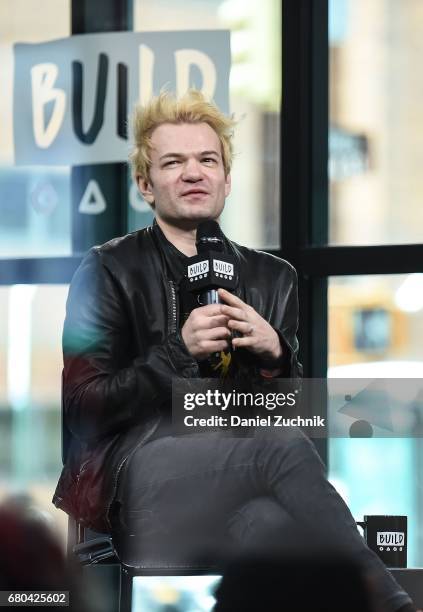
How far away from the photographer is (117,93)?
2584 millimetres

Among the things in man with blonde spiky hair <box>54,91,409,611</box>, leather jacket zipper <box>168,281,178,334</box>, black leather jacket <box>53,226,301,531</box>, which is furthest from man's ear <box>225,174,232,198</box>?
leather jacket zipper <box>168,281,178,334</box>

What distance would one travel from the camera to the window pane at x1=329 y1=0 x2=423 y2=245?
260 cm

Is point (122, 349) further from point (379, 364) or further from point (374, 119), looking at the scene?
point (374, 119)

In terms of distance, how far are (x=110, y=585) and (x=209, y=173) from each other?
Answer: 2.60 ft

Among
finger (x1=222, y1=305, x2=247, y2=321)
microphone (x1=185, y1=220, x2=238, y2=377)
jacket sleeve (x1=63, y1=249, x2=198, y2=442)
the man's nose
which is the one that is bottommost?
jacket sleeve (x1=63, y1=249, x2=198, y2=442)

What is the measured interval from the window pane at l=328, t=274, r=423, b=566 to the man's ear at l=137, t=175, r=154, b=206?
504mm

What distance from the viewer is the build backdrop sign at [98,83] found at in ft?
8.43

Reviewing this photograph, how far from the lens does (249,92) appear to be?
2600mm

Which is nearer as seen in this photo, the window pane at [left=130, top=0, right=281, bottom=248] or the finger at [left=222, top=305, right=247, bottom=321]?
the finger at [left=222, top=305, right=247, bottom=321]

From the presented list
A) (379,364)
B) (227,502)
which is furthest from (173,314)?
(379,364)

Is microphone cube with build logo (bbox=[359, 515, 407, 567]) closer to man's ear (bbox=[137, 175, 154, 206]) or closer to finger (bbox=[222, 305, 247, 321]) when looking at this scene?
finger (bbox=[222, 305, 247, 321])

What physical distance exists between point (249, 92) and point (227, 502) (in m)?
0.98

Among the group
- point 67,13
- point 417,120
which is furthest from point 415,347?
point 67,13

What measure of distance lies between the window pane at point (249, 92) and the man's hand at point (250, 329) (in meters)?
0.51
